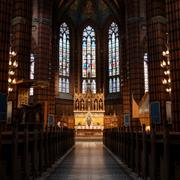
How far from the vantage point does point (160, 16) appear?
21.0m

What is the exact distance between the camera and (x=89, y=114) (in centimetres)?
3559

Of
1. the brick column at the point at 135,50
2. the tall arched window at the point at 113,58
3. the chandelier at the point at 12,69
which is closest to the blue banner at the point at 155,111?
the chandelier at the point at 12,69

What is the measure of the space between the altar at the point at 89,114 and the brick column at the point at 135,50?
24.4 ft

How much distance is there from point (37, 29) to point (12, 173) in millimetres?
26551

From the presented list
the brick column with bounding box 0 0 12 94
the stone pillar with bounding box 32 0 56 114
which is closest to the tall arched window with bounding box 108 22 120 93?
the stone pillar with bounding box 32 0 56 114

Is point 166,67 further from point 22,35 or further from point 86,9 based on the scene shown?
point 86,9

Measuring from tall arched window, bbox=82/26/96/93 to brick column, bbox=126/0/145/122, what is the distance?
12669 mm

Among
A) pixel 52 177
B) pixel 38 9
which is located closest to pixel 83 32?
pixel 38 9

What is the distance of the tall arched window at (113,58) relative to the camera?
135ft

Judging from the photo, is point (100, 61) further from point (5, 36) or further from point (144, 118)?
point (5, 36)

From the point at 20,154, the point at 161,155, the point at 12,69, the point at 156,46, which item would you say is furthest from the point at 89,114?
the point at 161,155

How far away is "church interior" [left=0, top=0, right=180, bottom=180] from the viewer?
22.5 ft

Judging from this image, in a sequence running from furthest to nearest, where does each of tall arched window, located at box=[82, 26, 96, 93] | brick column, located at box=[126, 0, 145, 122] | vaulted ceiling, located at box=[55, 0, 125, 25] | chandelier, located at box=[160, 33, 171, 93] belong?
1. tall arched window, located at box=[82, 26, 96, 93]
2. vaulted ceiling, located at box=[55, 0, 125, 25]
3. brick column, located at box=[126, 0, 145, 122]
4. chandelier, located at box=[160, 33, 171, 93]

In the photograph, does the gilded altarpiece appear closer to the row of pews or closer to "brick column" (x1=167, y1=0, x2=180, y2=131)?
"brick column" (x1=167, y1=0, x2=180, y2=131)
